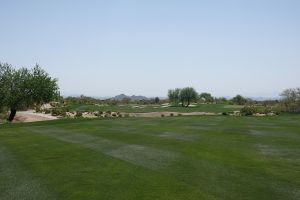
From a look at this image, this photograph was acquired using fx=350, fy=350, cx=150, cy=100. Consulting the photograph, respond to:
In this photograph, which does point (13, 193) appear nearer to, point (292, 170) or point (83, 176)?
point (83, 176)

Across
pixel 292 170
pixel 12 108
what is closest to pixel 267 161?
pixel 292 170

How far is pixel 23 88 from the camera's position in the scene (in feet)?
165

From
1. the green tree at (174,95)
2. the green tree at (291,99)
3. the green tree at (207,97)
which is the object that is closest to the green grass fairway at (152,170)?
the green tree at (291,99)

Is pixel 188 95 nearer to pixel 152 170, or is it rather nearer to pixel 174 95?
pixel 174 95

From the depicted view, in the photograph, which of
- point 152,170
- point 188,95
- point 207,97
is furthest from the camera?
point 207,97

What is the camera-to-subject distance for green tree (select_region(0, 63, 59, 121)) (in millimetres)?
48969

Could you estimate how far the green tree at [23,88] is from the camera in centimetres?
4897

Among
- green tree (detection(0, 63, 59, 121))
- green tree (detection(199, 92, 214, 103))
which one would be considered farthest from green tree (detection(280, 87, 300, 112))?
green tree (detection(199, 92, 214, 103))

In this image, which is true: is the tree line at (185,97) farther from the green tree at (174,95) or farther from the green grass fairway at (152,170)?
the green grass fairway at (152,170)

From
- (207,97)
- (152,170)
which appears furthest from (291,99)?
(207,97)

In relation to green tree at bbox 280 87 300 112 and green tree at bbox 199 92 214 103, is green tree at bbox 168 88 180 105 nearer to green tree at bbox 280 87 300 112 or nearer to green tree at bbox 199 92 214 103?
green tree at bbox 199 92 214 103

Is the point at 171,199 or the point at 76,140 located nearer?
the point at 171,199

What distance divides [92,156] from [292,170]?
26.8ft

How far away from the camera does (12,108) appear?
51.0m
